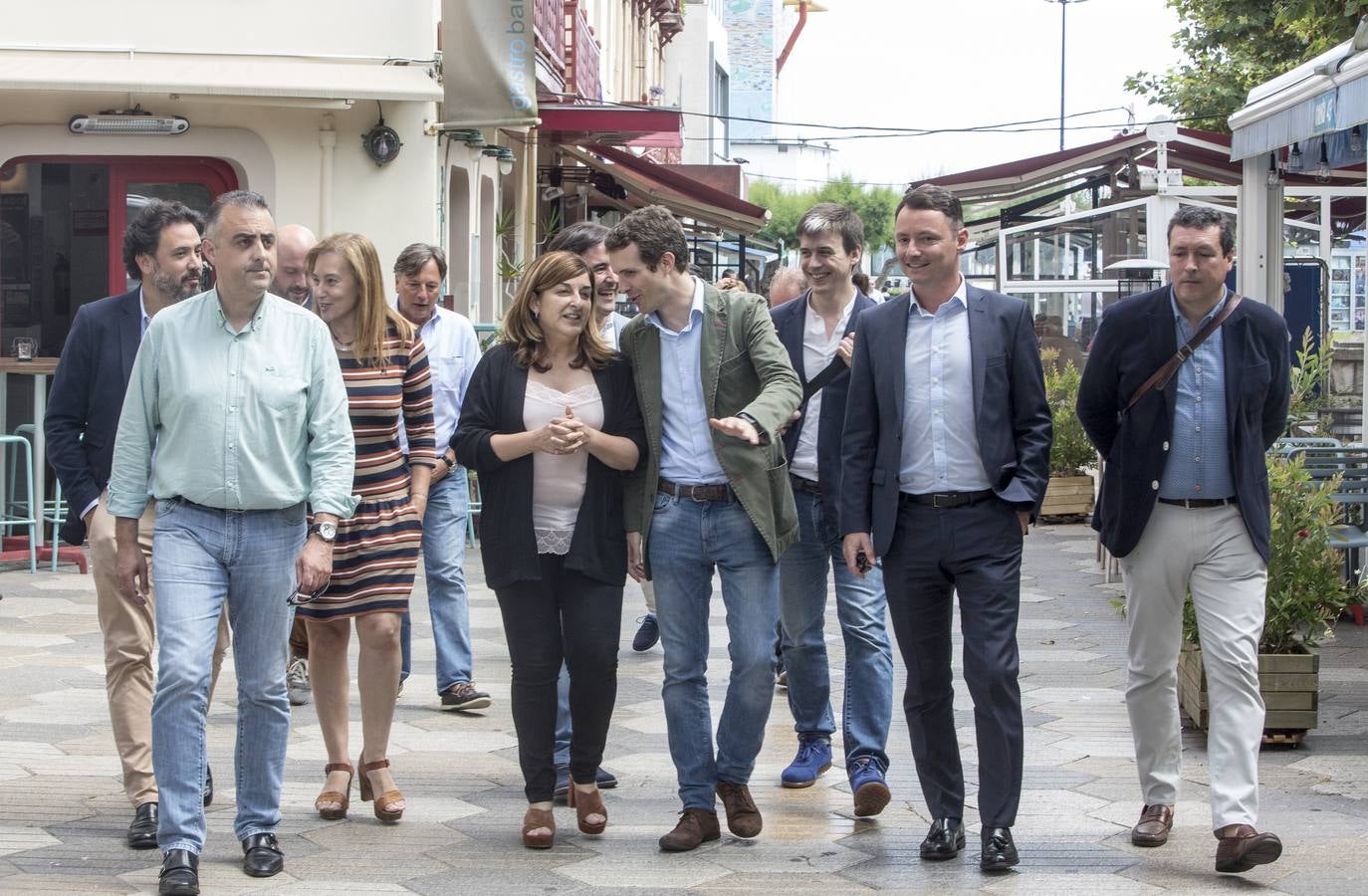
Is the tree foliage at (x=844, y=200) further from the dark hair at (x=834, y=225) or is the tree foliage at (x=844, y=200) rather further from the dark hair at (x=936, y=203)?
the dark hair at (x=936, y=203)

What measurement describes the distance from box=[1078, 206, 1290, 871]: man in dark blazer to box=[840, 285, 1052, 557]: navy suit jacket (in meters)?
0.35

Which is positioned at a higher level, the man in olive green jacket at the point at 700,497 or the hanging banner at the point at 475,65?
the hanging banner at the point at 475,65

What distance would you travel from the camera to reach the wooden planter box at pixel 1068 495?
15.6 meters

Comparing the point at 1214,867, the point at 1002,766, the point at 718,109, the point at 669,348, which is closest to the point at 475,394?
the point at 669,348

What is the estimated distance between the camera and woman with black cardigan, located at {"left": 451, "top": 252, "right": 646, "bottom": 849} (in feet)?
18.5

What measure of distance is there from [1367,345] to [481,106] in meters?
7.28

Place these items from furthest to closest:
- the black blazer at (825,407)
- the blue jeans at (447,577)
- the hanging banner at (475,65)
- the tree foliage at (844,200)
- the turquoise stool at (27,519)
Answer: the tree foliage at (844,200), the hanging banner at (475,65), the turquoise stool at (27,519), the blue jeans at (447,577), the black blazer at (825,407)

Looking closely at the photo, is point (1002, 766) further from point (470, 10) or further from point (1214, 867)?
point (470, 10)

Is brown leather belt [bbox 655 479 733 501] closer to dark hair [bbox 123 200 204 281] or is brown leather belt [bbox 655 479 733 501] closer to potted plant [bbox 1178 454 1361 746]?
dark hair [bbox 123 200 204 281]

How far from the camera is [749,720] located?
5.75 m

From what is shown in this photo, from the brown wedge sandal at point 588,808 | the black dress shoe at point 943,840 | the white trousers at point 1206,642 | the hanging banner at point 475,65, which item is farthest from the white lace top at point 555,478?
the hanging banner at point 475,65

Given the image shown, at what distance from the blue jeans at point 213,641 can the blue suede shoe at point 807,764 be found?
6.22 ft

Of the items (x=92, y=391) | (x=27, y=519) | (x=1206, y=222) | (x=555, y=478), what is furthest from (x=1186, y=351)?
(x=27, y=519)

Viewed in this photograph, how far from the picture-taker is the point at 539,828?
5.65 m
